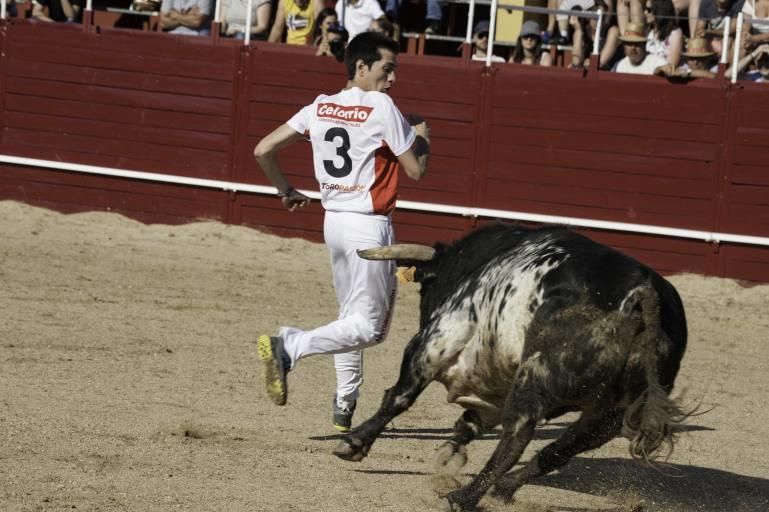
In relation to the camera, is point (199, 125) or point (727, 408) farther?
point (199, 125)

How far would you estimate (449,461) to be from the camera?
17.1 ft

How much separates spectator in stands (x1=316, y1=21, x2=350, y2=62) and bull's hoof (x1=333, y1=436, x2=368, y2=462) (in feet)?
23.6

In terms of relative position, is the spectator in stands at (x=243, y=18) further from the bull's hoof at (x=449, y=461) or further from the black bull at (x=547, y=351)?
the bull's hoof at (x=449, y=461)

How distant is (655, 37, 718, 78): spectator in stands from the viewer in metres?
11.3

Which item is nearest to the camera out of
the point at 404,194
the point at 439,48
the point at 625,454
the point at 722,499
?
the point at 722,499

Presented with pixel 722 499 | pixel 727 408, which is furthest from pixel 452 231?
pixel 722 499

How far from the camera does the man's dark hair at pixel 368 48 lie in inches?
212

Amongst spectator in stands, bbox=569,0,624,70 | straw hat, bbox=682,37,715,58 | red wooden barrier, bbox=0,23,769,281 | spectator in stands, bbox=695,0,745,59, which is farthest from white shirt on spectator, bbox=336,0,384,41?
spectator in stands, bbox=695,0,745,59

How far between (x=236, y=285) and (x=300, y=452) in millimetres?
4641

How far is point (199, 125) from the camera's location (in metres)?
12.6

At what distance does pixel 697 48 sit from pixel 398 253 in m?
6.79

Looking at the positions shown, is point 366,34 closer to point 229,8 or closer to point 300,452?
point 300,452

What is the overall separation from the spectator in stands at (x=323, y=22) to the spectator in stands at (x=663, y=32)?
2813 mm

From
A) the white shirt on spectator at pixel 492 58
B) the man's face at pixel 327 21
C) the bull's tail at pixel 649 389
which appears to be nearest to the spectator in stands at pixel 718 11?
the white shirt on spectator at pixel 492 58
